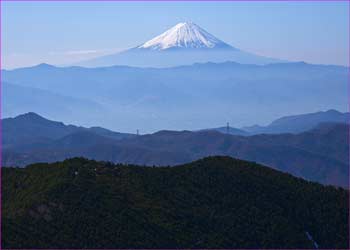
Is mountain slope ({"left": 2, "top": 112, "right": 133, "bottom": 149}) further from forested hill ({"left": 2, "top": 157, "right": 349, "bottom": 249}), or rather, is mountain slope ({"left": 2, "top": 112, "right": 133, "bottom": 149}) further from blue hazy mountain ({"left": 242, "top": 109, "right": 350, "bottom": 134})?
forested hill ({"left": 2, "top": 157, "right": 349, "bottom": 249})

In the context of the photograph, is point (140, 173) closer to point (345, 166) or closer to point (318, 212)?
point (318, 212)

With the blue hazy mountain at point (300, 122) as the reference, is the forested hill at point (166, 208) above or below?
below

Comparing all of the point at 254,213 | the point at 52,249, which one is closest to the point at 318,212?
the point at 254,213

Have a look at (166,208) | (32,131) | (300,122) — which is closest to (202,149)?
(32,131)

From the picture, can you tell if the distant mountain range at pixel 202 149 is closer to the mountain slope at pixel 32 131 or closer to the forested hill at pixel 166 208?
the mountain slope at pixel 32 131

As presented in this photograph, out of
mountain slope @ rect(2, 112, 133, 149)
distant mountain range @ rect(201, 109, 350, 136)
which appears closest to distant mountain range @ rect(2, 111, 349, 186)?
mountain slope @ rect(2, 112, 133, 149)

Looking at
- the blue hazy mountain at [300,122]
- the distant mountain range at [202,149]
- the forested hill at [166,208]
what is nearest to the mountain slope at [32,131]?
the distant mountain range at [202,149]
